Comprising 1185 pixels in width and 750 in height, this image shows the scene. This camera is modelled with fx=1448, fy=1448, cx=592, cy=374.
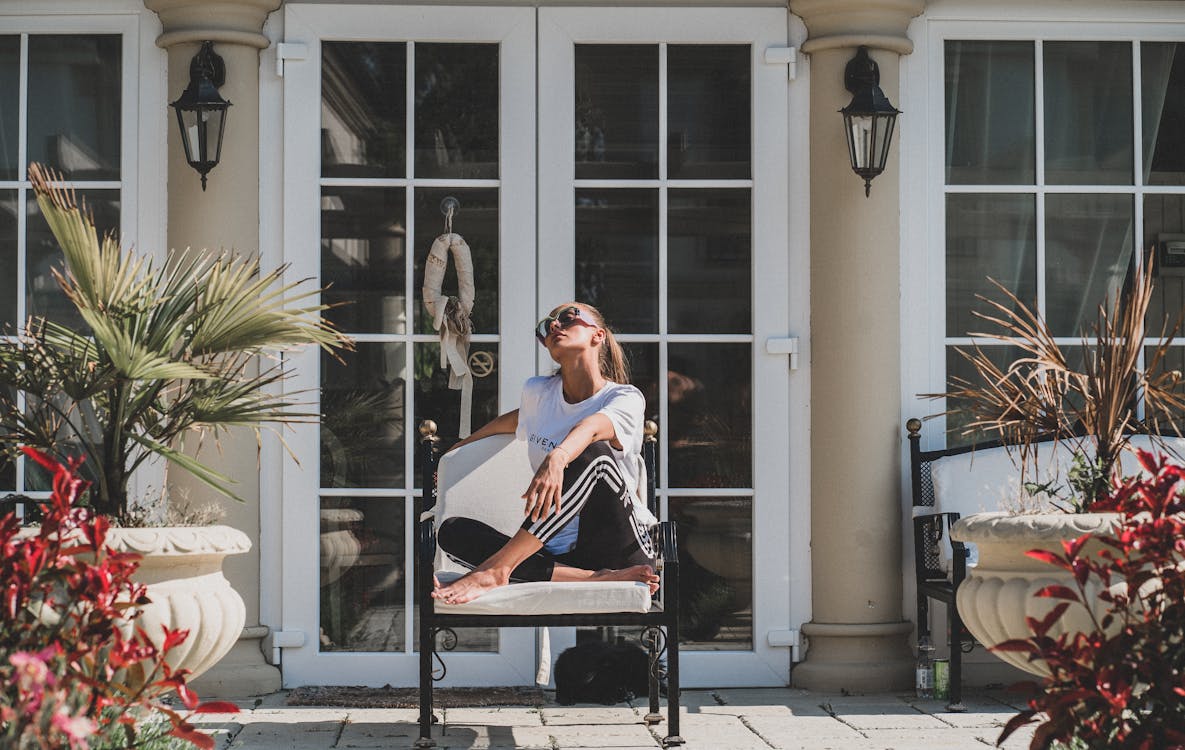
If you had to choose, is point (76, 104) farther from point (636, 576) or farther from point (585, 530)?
point (636, 576)

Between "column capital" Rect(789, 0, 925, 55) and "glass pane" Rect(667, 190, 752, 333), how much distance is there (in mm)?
630

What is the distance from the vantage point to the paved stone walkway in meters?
4.12

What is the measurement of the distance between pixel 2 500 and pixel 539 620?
2.06 m

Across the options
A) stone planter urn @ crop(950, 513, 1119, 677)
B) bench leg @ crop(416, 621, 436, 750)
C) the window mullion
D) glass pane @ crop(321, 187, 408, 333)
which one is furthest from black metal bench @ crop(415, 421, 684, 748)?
the window mullion

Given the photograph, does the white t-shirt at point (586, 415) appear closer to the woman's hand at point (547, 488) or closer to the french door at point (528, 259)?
the woman's hand at point (547, 488)

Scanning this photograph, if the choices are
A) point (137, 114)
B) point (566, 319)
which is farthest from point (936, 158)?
point (137, 114)

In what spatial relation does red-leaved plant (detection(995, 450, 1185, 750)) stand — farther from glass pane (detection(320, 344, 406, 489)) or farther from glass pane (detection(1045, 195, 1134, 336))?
glass pane (detection(320, 344, 406, 489))

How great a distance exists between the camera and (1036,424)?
11.7 feet

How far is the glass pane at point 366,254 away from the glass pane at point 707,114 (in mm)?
1011

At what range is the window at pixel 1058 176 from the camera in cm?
523

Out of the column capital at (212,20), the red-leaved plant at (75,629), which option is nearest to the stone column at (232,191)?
the column capital at (212,20)

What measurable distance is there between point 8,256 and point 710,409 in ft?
8.40

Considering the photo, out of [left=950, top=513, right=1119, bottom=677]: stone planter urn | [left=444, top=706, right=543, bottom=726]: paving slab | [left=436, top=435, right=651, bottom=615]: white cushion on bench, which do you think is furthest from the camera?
[left=436, top=435, right=651, bottom=615]: white cushion on bench

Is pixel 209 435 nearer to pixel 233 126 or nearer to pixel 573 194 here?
pixel 233 126
